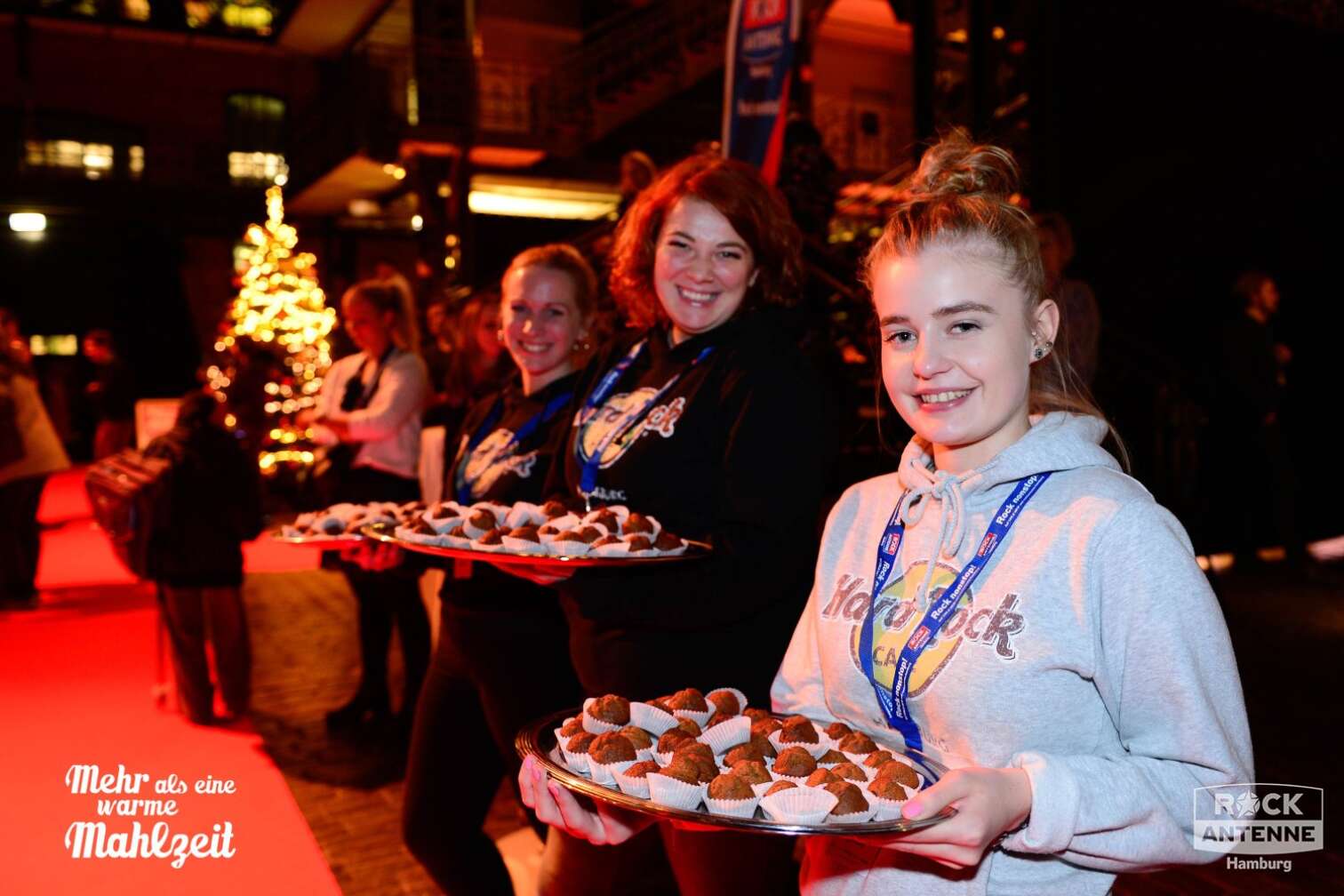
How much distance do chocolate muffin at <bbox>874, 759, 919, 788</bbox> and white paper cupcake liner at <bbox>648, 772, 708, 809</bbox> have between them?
240mm

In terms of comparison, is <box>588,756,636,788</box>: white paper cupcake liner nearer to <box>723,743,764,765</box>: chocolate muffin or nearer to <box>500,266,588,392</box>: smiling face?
<box>723,743,764,765</box>: chocolate muffin

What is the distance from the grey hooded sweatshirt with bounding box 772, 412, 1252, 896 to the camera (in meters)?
1.23

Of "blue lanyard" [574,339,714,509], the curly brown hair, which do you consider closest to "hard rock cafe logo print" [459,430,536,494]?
"blue lanyard" [574,339,714,509]

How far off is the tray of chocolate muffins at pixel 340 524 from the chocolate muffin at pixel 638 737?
1428 millimetres

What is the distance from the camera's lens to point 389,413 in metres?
4.82

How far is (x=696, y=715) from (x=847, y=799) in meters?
0.43

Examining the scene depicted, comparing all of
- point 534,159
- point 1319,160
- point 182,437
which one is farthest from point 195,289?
point 1319,160

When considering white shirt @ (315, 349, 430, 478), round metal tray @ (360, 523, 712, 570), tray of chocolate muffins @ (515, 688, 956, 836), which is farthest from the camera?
white shirt @ (315, 349, 430, 478)

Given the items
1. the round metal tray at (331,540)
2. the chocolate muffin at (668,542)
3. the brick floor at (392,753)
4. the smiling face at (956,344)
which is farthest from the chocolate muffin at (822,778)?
the brick floor at (392,753)

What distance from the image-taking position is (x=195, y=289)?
20.9 m

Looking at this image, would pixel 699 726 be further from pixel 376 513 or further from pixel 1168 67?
pixel 1168 67

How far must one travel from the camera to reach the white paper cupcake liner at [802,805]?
4.09ft

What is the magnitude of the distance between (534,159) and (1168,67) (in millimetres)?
8274

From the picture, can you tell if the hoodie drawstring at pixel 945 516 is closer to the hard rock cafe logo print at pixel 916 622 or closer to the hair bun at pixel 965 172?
the hard rock cafe logo print at pixel 916 622
